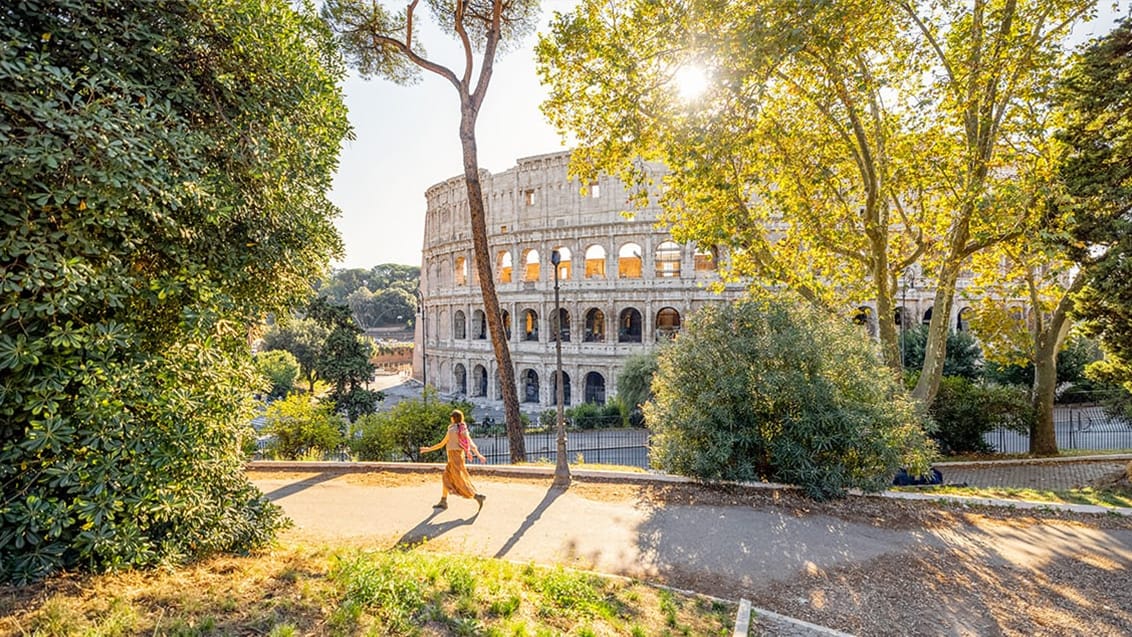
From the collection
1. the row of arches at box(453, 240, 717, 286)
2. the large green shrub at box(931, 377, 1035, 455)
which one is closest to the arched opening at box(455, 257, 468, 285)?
the row of arches at box(453, 240, 717, 286)

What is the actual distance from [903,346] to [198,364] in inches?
1073

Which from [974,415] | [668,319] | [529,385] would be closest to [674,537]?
[974,415]

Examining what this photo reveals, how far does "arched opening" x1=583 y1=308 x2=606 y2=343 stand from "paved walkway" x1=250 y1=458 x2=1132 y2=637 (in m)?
23.3

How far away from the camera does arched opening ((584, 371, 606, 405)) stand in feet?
99.3

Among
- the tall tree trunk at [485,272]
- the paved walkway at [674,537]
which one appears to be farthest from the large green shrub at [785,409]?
the tall tree trunk at [485,272]

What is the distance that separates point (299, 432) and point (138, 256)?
10.3m

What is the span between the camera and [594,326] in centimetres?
3312

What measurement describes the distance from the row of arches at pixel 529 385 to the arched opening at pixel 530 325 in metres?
2.39

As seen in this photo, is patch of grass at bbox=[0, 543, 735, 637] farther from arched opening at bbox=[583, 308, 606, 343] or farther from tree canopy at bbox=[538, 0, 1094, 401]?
arched opening at bbox=[583, 308, 606, 343]

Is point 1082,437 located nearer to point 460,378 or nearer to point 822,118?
point 822,118

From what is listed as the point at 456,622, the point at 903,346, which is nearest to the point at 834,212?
the point at 456,622

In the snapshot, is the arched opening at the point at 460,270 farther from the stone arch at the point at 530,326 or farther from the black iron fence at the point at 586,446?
the black iron fence at the point at 586,446

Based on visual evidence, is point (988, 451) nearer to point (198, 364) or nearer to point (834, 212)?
point (834, 212)

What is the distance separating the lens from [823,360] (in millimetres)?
8258
